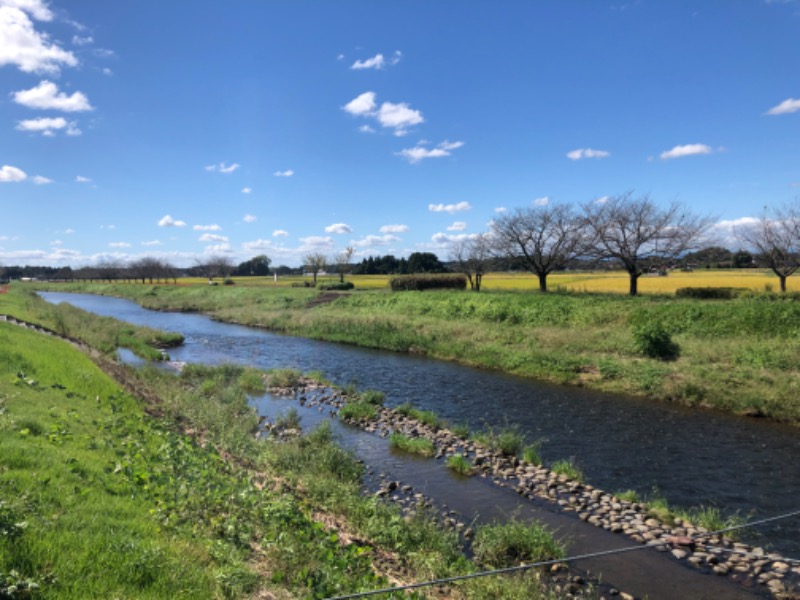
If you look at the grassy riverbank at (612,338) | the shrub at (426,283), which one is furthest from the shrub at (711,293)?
the shrub at (426,283)

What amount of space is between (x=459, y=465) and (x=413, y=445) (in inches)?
68.6

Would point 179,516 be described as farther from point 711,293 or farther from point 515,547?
point 711,293

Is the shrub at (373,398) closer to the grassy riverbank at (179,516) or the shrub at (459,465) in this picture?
the grassy riverbank at (179,516)

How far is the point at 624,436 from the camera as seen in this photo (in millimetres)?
14656

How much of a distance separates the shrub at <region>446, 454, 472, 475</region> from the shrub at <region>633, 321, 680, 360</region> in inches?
570

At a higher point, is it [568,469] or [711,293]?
[711,293]

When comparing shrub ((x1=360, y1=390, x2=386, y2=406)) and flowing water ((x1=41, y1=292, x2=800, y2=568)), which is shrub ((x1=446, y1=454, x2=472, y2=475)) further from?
shrub ((x1=360, y1=390, x2=386, y2=406))

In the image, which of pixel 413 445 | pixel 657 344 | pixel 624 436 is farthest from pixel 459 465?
pixel 657 344

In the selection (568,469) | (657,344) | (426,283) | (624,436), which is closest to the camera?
(568,469)

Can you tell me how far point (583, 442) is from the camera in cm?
1404

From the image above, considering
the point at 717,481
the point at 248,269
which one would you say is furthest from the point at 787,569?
the point at 248,269

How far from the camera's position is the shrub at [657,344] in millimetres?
22266

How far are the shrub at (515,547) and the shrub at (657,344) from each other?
56.1 feet

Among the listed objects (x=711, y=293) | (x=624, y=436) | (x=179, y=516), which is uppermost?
(x=711, y=293)
